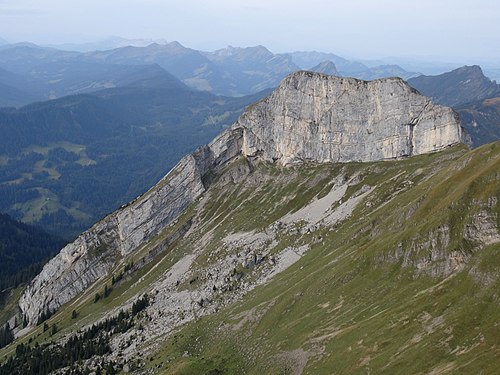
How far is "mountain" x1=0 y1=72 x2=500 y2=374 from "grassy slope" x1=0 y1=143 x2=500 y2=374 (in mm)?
306

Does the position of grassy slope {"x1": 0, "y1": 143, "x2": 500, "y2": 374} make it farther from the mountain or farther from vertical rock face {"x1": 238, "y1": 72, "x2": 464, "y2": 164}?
vertical rock face {"x1": 238, "y1": 72, "x2": 464, "y2": 164}

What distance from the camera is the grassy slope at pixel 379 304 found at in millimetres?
72312

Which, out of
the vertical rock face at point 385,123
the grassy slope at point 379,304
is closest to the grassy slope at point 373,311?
the grassy slope at point 379,304

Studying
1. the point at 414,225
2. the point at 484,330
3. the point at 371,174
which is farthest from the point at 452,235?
the point at 371,174

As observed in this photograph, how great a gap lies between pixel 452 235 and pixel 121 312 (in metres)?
104

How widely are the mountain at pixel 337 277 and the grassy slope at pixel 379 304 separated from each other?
306 mm

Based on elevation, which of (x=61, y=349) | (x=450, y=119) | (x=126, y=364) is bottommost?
(x=61, y=349)

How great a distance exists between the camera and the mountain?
79.2 meters

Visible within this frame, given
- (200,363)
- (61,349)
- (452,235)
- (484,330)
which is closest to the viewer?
(484,330)

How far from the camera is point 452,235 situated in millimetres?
93125

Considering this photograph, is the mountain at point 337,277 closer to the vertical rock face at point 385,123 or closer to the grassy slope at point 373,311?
the grassy slope at point 373,311

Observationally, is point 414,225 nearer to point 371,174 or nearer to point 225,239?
point 371,174

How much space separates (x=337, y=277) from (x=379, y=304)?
700 inches

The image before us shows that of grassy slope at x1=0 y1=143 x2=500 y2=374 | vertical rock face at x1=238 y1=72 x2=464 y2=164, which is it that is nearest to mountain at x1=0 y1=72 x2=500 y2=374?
grassy slope at x1=0 y1=143 x2=500 y2=374
